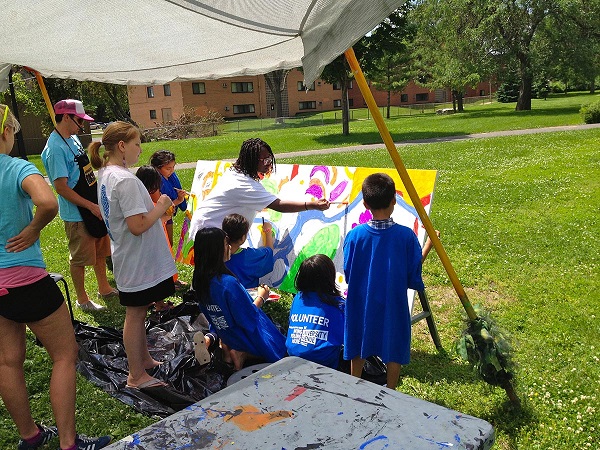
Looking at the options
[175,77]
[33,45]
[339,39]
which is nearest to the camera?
[339,39]

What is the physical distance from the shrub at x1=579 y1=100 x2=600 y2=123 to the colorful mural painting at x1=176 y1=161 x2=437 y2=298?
688 inches

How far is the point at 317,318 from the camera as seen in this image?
133 inches

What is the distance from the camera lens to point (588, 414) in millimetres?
3027

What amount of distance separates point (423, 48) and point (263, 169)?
1458 inches

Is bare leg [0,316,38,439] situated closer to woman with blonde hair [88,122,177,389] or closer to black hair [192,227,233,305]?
woman with blonde hair [88,122,177,389]

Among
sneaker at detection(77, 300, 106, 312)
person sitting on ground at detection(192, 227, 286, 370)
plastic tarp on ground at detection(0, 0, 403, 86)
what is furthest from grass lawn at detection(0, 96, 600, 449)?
plastic tarp on ground at detection(0, 0, 403, 86)

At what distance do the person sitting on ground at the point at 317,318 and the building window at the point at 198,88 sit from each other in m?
41.1

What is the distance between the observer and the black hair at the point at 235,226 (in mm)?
3949

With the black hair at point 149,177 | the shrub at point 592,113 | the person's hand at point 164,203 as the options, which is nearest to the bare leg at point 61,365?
the person's hand at point 164,203

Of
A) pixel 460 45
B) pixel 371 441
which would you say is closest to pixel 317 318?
pixel 371 441

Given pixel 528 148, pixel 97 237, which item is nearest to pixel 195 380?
pixel 97 237

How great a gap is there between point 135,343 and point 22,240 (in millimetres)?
1188

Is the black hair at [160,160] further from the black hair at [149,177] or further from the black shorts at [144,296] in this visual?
the black shorts at [144,296]

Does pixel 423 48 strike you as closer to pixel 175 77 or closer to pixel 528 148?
pixel 528 148
